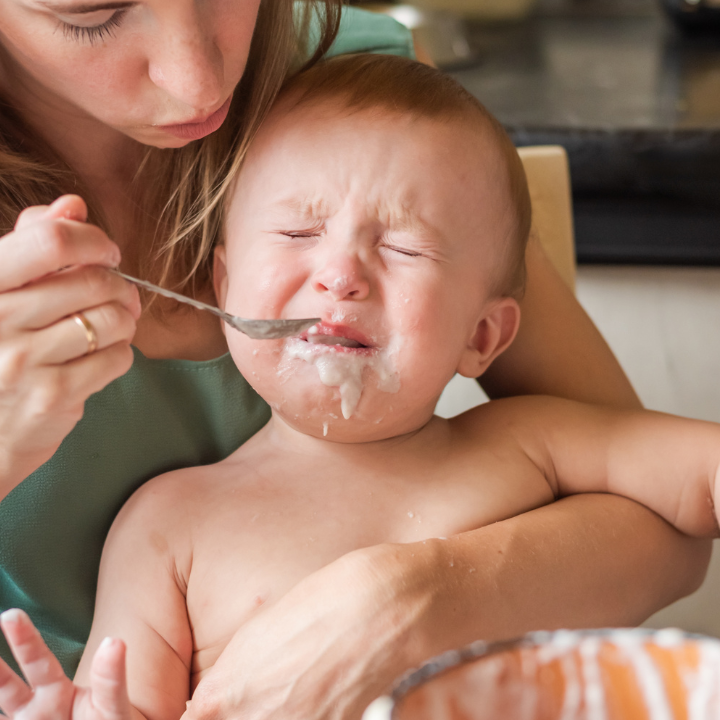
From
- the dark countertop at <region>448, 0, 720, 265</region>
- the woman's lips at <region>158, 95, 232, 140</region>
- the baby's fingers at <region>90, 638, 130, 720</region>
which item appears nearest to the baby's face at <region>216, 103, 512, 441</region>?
the woman's lips at <region>158, 95, 232, 140</region>

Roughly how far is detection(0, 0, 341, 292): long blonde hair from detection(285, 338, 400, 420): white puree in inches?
10.1

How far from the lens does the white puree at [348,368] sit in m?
0.89

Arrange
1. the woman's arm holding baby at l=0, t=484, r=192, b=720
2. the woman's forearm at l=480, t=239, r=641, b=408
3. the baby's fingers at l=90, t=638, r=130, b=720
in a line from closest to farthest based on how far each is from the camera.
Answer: the baby's fingers at l=90, t=638, r=130, b=720, the woman's arm holding baby at l=0, t=484, r=192, b=720, the woman's forearm at l=480, t=239, r=641, b=408

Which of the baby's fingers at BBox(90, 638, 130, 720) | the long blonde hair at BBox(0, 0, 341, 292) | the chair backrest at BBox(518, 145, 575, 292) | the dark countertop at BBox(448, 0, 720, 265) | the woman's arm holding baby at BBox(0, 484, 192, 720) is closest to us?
the baby's fingers at BBox(90, 638, 130, 720)

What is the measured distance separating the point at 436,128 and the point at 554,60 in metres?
2.21

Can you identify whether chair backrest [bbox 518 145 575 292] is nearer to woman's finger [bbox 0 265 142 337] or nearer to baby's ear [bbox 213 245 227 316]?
baby's ear [bbox 213 245 227 316]

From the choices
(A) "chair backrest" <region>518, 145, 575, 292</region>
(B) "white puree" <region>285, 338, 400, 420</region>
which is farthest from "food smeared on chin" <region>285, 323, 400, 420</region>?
(A) "chair backrest" <region>518, 145, 575, 292</region>

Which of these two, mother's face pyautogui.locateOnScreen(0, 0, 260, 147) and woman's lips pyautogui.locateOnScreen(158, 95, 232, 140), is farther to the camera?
woman's lips pyautogui.locateOnScreen(158, 95, 232, 140)

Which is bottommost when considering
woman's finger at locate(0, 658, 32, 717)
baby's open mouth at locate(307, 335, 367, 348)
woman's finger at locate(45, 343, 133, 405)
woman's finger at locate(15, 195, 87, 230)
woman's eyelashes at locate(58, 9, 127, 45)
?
woman's finger at locate(0, 658, 32, 717)

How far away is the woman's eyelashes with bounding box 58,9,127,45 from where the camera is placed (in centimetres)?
75

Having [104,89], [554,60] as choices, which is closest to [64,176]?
[104,89]

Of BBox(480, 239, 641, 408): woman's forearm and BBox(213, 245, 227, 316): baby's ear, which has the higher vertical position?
BBox(213, 245, 227, 316): baby's ear

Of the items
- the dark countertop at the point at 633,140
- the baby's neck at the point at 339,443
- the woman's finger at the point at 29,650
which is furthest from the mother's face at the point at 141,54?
the dark countertop at the point at 633,140

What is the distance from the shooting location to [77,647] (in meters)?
1.08
